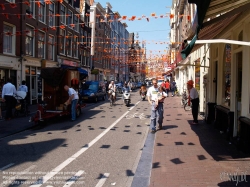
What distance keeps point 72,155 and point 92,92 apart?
17.7 meters

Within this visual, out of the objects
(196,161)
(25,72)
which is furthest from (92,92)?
(196,161)

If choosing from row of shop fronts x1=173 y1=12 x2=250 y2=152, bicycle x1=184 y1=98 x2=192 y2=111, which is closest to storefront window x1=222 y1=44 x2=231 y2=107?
row of shop fronts x1=173 y1=12 x2=250 y2=152

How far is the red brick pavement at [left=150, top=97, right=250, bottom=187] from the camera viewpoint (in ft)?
16.3

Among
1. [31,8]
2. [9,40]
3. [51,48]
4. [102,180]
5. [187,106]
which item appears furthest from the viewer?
[51,48]

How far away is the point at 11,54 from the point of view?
766 inches

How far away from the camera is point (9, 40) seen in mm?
19625

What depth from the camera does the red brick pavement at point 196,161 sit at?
16.3 feet

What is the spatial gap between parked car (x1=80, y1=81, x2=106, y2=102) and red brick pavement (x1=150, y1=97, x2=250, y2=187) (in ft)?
49.6

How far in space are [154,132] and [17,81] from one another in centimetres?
1343

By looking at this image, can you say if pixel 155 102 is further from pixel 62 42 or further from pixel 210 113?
pixel 62 42

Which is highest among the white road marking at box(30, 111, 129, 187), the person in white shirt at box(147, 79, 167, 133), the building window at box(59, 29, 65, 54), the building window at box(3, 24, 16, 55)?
the building window at box(59, 29, 65, 54)

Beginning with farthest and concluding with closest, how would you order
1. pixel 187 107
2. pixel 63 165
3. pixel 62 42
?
pixel 62 42, pixel 187 107, pixel 63 165

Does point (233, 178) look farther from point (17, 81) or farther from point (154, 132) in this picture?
point (17, 81)

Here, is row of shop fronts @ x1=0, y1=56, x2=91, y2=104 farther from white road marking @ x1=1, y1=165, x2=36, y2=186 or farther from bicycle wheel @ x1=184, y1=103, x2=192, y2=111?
white road marking @ x1=1, y1=165, x2=36, y2=186
